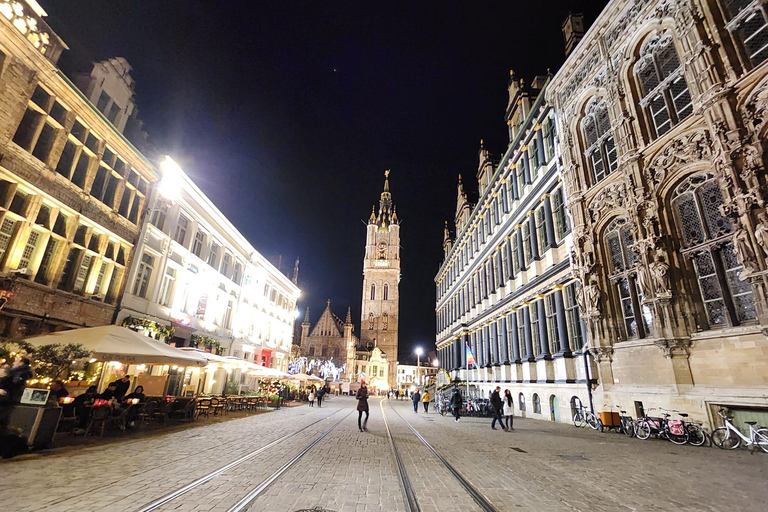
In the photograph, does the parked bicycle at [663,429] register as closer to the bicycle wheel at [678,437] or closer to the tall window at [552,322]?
the bicycle wheel at [678,437]

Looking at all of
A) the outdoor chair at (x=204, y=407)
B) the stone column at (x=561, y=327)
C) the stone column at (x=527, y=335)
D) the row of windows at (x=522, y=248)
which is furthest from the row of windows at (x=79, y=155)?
the stone column at (x=527, y=335)

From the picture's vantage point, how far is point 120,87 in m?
16.3

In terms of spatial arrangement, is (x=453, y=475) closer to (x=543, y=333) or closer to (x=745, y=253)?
(x=745, y=253)

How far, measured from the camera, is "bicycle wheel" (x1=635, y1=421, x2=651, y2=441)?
11.9 metres

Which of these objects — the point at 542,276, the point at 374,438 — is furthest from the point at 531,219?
the point at 374,438

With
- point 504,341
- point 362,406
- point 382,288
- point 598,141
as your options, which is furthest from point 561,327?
point 382,288

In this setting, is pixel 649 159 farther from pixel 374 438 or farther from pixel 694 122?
pixel 374 438

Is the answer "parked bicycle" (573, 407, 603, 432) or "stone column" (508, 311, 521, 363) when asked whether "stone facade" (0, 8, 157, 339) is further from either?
"stone column" (508, 311, 521, 363)

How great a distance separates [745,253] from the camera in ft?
33.8

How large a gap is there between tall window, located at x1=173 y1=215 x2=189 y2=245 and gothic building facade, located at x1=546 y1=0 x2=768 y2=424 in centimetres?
2212

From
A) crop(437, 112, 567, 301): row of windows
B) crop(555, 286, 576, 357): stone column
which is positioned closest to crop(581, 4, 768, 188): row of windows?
crop(437, 112, 567, 301): row of windows

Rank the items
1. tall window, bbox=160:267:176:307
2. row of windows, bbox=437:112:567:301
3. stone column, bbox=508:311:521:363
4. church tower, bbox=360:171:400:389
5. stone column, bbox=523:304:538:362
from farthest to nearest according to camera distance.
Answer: church tower, bbox=360:171:400:389
stone column, bbox=508:311:521:363
row of windows, bbox=437:112:567:301
stone column, bbox=523:304:538:362
tall window, bbox=160:267:176:307

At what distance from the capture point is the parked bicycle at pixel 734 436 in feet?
30.3

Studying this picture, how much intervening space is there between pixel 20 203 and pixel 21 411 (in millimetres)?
7812
